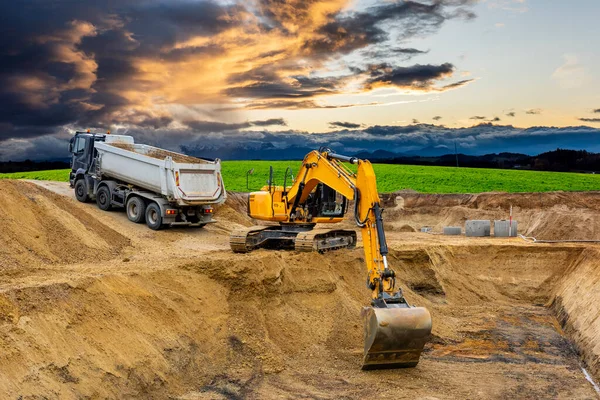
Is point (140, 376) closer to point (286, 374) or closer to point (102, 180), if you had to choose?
point (286, 374)

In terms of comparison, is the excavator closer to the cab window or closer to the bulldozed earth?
the bulldozed earth

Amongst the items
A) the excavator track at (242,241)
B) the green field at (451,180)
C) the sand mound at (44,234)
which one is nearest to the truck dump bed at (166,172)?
the sand mound at (44,234)

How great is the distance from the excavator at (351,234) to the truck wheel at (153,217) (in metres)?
3.98

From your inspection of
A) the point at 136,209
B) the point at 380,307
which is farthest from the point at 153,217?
the point at 380,307

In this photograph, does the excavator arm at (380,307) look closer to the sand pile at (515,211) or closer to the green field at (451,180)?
the sand pile at (515,211)

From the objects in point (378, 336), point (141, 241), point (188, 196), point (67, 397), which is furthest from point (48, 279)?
point (188, 196)

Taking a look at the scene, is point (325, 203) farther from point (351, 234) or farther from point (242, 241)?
point (242, 241)

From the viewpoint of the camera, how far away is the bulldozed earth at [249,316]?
10.2 meters

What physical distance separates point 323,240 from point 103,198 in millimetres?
10048

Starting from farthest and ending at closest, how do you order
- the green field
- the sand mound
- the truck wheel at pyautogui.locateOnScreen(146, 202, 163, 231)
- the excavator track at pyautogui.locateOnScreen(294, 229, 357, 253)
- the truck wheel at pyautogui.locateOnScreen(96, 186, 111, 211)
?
the green field, the truck wheel at pyautogui.locateOnScreen(96, 186, 111, 211), the truck wheel at pyautogui.locateOnScreen(146, 202, 163, 231), the excavator track at pyautogui.locateOnScreen(294, 229, 357, 253), the sand mound

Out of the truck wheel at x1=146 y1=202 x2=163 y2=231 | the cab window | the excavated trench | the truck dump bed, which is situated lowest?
the excavated trench

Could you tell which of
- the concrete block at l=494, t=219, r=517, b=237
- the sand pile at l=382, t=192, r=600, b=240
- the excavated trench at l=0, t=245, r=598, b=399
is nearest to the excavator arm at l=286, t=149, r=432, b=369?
the excavated trench at l=0, t=245, r=598, b=399

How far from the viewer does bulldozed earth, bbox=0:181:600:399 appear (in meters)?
10.2

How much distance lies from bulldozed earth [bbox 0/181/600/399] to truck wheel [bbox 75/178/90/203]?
3.64ft
